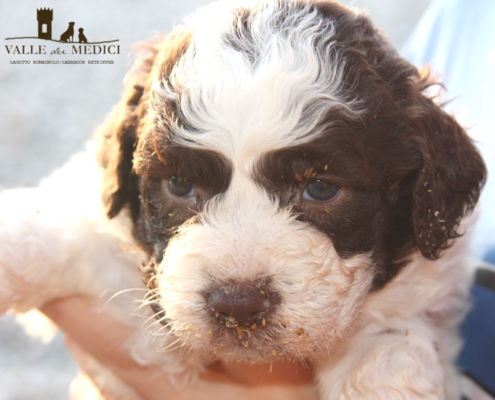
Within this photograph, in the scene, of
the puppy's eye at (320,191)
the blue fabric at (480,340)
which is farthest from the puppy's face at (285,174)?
the blue fabric at (480,340)

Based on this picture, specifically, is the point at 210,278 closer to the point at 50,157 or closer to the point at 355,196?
the point at 355,196

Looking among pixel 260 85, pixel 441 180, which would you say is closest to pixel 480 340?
pixel 441 180

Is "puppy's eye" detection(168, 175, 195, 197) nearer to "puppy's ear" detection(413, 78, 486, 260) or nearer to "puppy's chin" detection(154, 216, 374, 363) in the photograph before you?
"puppy's chin" detection(154, 216, 374, 363)

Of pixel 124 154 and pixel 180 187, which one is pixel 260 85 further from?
pixel 124 154

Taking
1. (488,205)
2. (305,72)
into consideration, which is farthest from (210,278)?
(488,205)

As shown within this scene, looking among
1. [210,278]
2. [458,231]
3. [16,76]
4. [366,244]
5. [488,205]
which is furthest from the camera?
[16,76]

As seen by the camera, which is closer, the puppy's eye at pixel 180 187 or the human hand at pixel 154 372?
the puppy's eye at pixel 180 187

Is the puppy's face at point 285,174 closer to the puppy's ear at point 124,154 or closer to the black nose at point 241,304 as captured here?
the black nose at point 241,304
